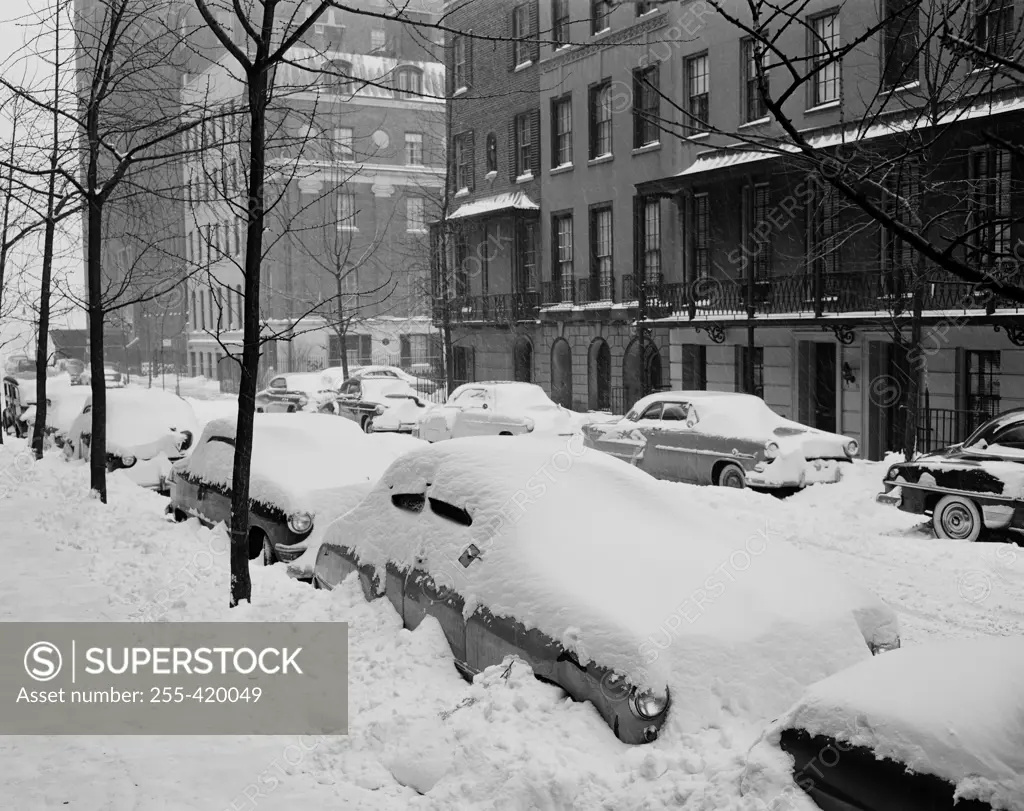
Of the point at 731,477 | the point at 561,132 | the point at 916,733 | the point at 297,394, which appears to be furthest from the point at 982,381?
the point at 297,394

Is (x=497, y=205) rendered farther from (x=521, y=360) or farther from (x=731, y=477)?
(x=731, y=477)

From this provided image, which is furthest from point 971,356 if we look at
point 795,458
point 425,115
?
point 425,115

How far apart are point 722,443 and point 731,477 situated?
1.91 feet

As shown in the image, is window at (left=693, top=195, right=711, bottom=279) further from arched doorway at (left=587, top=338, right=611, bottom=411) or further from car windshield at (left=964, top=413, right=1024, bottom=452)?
car windshield at (left=964, top=413, right=1024, bottom=452)

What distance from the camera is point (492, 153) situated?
3762 cm

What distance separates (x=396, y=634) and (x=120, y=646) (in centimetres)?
207

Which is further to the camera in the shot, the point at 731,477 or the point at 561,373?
the point at 561,373

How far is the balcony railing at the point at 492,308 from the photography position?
115 ft

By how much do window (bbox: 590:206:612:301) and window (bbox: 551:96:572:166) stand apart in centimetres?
253

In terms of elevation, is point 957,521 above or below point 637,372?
below

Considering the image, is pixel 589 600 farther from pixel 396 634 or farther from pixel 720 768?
pixel 396 634

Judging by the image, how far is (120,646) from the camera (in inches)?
281

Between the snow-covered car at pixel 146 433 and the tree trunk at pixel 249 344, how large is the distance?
9.06 m

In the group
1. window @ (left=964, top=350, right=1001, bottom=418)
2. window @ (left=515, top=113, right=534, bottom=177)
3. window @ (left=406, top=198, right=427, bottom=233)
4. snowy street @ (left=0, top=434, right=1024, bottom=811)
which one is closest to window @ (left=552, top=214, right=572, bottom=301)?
window @ (left=515, top=113, right=534, bottom=177)
